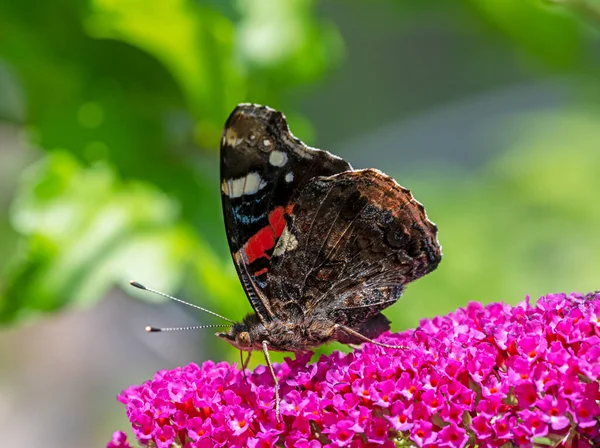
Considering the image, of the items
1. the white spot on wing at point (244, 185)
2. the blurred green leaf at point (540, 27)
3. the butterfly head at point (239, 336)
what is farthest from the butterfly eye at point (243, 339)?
the blurred green leaf at point (540, 27)

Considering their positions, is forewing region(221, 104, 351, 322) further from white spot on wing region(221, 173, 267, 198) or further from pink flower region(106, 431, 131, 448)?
pink flower region(106, 431, 131, 448)

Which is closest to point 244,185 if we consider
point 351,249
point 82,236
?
point 351,249

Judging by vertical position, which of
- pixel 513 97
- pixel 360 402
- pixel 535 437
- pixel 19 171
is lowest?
pixel 535 437

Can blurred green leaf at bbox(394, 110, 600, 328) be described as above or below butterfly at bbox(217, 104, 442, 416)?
above

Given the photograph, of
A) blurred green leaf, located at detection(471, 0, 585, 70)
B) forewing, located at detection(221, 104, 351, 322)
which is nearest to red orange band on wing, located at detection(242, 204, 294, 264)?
forewing, located at detection(221, 104, 351, 322)

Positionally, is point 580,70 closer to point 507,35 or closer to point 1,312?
point 507,35

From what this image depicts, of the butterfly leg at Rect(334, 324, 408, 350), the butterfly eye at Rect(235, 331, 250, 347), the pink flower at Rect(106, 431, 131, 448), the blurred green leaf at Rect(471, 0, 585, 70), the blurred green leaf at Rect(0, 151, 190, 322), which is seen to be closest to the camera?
the butterfly leg at Rect(334, 324, 408, 350)

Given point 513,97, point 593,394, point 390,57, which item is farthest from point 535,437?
point 390,57

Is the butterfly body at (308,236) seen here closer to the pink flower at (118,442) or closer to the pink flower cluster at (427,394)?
the pink flower cluster at (427,394)
